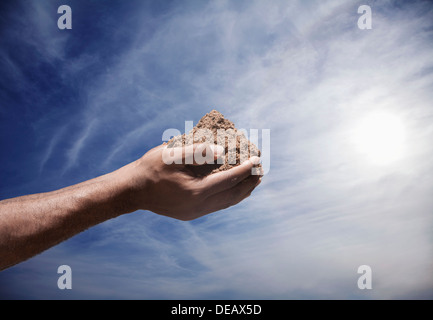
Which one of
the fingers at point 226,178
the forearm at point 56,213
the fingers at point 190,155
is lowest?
the forearm at point 56,213

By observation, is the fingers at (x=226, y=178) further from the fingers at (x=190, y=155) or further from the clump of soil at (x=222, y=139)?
the clump of soil at (x=222, y=139)

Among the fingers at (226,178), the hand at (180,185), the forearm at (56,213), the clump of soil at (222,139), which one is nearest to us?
the forearm at (56,213)

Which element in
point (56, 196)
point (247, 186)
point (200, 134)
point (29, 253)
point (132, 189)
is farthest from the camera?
point (200, 134)

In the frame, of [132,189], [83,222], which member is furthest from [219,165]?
[83,222]

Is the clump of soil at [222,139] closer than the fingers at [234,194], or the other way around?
the fingers at [234,194]

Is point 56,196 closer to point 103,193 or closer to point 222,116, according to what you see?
point 103,193

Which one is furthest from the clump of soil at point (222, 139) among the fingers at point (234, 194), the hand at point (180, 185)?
the hand at point (180, 185)
